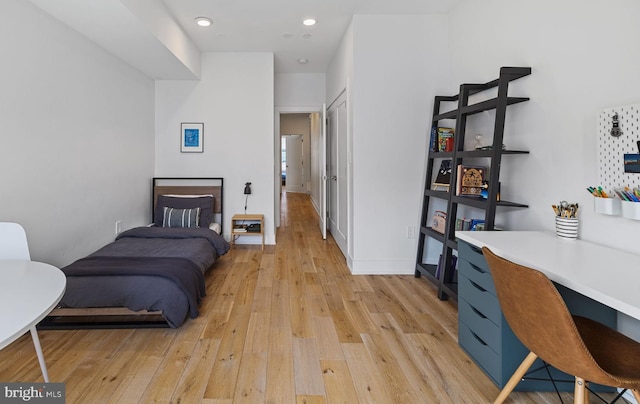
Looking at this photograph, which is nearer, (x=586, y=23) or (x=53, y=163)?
(x=586, y=23)

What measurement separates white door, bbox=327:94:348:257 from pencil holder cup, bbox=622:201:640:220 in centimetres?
260

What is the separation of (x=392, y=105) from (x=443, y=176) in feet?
2.86

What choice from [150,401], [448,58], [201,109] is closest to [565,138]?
[448,58]

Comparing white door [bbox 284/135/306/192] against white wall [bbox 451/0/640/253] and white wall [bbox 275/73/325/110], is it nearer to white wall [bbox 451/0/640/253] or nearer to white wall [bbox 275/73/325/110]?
white wall [bbox 275/73/325/110]

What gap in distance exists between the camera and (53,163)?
2566 millimetres

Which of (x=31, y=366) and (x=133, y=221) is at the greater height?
(x=133, y=221)

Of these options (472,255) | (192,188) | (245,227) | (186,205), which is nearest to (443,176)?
(472,255)

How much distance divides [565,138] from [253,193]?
3521 mm

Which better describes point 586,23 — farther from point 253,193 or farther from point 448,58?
point 253,193

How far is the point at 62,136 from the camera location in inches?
105

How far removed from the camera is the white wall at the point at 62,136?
2.20 metres

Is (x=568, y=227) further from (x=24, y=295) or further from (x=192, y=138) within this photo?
(x=192, y=138)

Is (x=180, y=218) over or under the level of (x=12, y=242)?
under

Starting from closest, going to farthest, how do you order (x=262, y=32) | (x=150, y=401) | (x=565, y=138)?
1. (x=150, y=401)
2. (x=565, y=138)
3. (x=262, y=32)
